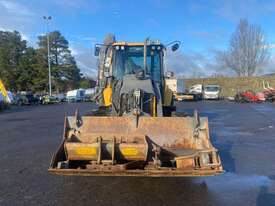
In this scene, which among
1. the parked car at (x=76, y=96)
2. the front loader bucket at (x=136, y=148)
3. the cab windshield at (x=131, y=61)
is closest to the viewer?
the front loader bucket at (x=136, y=148)

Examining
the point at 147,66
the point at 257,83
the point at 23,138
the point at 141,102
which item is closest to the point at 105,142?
the point at 141,102

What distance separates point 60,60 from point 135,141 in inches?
2477

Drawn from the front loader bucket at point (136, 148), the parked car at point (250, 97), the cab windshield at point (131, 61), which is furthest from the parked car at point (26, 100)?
the front loader bucket at point (136, 148)

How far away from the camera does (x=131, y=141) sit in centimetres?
805

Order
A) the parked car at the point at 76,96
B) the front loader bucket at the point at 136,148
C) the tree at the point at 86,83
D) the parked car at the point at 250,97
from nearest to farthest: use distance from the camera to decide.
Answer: the front loader bucket at the point at 136,148, the parked car at the point at 250,97, the parked car at the point at 76,96, the tree at the point at 86,83

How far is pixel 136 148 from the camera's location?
747cm

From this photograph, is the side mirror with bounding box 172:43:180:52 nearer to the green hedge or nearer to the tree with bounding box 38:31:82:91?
the green hedge

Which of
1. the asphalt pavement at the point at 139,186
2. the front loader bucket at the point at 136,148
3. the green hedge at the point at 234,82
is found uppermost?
the green hedge at the point at 234,82

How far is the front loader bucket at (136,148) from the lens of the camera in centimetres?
706

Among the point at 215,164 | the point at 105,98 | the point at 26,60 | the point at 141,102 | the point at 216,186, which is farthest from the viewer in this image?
the point at 26,60

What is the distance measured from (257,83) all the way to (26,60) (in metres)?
35.0

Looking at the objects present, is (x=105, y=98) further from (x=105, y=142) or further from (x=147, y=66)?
(x=105, y=142)

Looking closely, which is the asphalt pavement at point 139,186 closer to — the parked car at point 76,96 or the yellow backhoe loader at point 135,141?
the yellow backhoe loader at point 135,141

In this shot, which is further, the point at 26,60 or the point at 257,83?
the point at 26,60
